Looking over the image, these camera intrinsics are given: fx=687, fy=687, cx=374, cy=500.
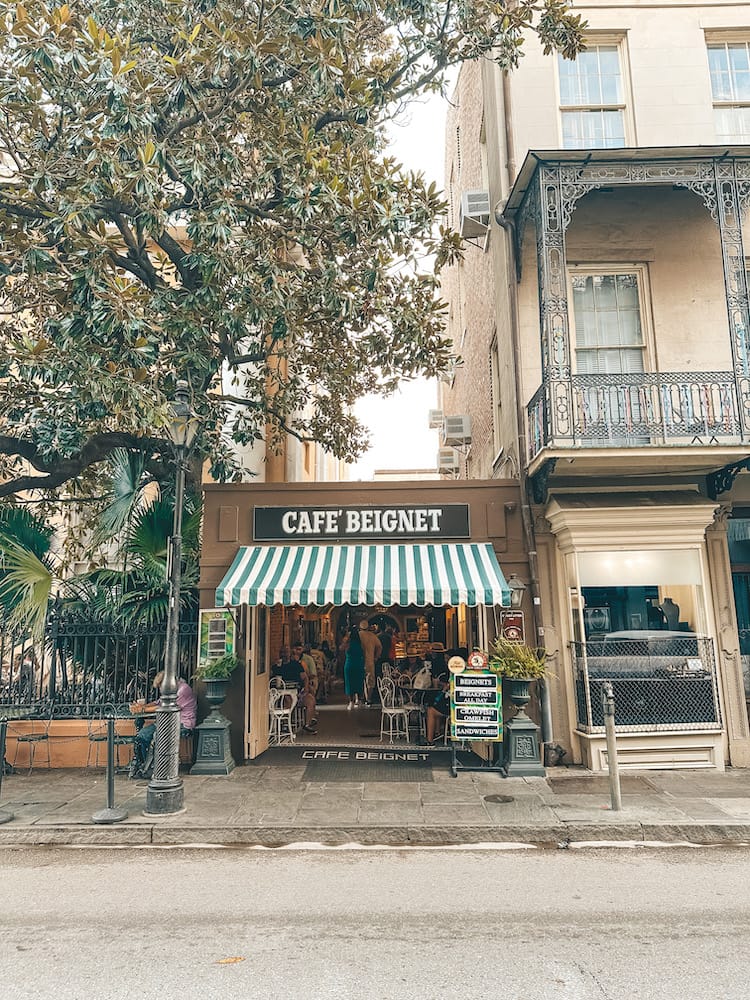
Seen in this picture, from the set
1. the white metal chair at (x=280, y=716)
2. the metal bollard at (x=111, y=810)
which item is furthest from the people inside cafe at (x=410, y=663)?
the metal bollard at (x=111, y=810)

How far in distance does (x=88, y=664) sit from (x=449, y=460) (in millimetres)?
13617

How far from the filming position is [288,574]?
32.7 ft

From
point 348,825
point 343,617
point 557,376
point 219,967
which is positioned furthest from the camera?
point 343,617

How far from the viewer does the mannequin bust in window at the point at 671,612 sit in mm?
10312

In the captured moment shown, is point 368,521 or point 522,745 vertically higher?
point 368,521

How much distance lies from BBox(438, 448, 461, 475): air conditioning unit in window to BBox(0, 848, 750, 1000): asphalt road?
15.7m

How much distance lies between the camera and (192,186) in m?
8.72

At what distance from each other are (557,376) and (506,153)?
177 inches

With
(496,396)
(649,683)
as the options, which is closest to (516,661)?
(649,683)

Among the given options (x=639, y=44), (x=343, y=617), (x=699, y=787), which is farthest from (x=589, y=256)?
(x=343, y=617)

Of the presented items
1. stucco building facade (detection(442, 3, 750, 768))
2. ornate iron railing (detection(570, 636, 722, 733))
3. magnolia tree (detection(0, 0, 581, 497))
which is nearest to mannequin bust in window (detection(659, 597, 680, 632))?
stucco building facade (detection(442, 3, 750, 768))

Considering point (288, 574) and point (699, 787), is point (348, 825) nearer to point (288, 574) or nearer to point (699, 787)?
point (288, 574)

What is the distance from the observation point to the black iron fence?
34.3 feet

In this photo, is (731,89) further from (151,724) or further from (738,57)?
(151,724)
